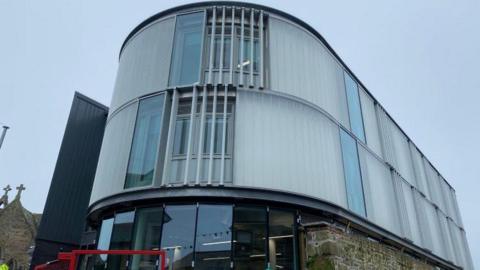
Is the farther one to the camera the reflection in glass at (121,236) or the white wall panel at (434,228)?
the white wall panel at (434,228)

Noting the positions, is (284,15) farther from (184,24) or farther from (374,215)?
(374,215)

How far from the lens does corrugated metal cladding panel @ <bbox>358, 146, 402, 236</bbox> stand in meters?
14.0

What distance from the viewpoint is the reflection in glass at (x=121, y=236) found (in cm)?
990

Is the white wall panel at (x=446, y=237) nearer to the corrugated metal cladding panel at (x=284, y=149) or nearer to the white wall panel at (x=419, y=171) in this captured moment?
the white wall panel at (x=419, y=171)

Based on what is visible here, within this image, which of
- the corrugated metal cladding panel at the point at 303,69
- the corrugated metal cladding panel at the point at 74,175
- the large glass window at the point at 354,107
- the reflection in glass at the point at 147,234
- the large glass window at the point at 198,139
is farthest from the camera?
the corrugated metal cladding panel at the point at 74,175

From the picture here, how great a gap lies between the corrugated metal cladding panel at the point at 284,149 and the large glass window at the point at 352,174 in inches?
23.8

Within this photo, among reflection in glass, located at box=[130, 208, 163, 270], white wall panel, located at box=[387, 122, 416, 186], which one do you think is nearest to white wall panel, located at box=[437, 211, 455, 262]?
white wall panel, located at box=[387, 122, 416, 186]

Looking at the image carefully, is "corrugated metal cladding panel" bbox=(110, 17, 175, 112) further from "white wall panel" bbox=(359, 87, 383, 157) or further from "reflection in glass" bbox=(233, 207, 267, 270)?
"white wall panel" bbox=(359, 87, 383, 157)

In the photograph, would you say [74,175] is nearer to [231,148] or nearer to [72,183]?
[72,183]

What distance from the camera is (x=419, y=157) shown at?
2206 centimetres

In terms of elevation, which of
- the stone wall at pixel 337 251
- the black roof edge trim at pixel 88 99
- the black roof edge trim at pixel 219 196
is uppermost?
the black roof edge trim at pixel 88 99

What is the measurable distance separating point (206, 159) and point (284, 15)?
688cm

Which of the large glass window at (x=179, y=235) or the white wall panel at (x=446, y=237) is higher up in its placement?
the white wall panel at (x=446, y=237)

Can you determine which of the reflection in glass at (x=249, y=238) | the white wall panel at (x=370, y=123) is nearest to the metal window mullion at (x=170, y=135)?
the reflection in glass at (x=249, y=238)
